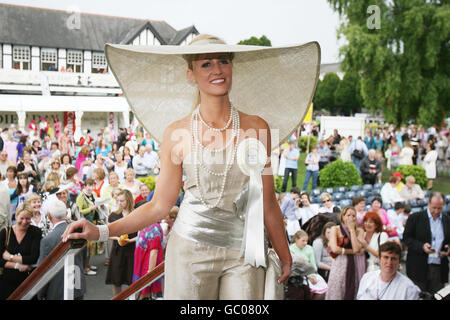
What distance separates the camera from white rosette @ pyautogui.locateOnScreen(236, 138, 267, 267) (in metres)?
1.86

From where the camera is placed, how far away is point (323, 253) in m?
6.17

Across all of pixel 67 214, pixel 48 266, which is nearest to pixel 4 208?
pixel 67 214

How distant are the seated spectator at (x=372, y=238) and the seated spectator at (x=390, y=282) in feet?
4.17

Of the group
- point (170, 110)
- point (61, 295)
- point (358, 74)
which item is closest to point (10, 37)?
point (358, 74)

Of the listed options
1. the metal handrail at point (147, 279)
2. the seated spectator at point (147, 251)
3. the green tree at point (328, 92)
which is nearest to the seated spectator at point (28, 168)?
the seated spectator at point (147, 251)

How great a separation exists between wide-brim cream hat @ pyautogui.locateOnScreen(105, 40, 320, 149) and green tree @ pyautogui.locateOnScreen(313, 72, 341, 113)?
6536cm

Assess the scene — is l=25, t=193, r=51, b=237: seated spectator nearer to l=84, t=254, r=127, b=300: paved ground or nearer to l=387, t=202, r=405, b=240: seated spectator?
l=84, t=254, r=127, b=300: paved ground

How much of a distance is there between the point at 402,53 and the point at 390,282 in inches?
620

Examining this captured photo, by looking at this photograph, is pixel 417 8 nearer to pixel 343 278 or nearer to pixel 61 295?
pixel 343 278

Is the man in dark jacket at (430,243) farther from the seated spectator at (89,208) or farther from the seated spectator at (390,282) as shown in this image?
the seated spectator at (89,208)

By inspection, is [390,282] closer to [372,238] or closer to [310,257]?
[310,257]

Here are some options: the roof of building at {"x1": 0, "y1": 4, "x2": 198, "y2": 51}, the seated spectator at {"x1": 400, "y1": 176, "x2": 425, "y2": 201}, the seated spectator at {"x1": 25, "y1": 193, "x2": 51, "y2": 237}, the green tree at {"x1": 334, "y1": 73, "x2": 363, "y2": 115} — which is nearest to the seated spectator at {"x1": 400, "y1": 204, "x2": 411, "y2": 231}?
the seated spectator at {"x1": 400, "y1": 176, "x2": 425, "y2": 201}

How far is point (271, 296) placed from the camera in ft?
6.20
